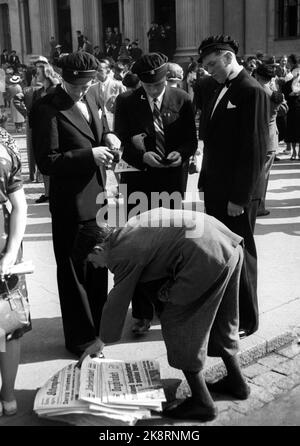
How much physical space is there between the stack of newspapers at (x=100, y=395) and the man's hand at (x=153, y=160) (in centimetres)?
146

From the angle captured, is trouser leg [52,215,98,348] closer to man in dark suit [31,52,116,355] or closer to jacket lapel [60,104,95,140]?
man in dark suit [31,52,116,355]

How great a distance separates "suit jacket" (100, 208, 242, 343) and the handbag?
438 millimetres

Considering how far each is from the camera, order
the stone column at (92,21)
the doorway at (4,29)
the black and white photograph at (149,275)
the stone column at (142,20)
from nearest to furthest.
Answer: the black and white photograph at (149,275) < the stone column at (142,20) < the stone column at (92,21) < the doorway at (4,29)

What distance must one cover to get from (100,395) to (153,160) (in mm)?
1735

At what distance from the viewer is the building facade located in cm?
2292

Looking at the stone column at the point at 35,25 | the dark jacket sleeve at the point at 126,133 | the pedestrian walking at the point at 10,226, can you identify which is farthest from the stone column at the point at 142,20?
the pedestrian walking at the point at 10,226

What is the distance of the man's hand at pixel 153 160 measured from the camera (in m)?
4.21

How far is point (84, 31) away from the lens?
2941cm

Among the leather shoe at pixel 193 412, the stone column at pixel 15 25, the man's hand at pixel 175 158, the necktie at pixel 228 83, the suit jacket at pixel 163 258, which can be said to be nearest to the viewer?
the suit jacket at pixel 163 258

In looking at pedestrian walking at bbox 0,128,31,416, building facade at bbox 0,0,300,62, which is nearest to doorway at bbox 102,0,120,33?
building facade at bbox 0,0,300,62

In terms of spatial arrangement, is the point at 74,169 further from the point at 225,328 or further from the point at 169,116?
the point at 225,328

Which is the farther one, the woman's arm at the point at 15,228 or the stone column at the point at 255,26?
the stone column at the point at 255,26

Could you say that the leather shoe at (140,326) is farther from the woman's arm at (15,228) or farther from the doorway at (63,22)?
the doorway at (63,22)

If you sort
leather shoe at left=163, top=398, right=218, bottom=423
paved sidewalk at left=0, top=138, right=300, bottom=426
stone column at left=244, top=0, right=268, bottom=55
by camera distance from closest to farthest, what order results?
1. leather shoe at left=163, top=398, right=218, bottom=423
2. paved sidewalk at left=0, top=138, right=300, bottom=426
3. stone column at left=244, top=0, right=268, bottom=55
